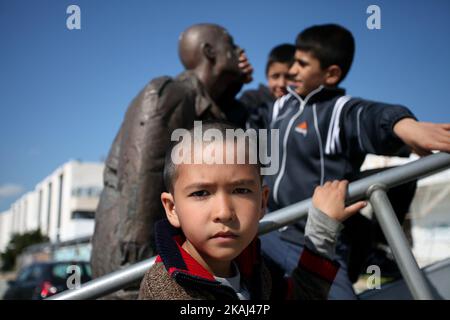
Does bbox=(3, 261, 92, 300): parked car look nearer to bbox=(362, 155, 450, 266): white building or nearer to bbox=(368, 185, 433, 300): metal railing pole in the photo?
bbox=(362, 155, 450, 266): white building

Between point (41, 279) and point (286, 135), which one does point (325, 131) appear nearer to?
point (286, 135)

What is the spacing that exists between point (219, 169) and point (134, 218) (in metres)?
1.04

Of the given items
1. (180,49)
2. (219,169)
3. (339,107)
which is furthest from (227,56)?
(219,169)

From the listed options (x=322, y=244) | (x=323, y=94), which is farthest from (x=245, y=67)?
(x=322, y=244)

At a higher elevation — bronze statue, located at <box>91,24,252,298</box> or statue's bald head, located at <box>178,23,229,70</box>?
statue's bald head, located at <box>178,23,229,70</box>

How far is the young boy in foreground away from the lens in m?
1.17

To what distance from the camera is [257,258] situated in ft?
4.55

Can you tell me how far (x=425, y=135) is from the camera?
151cm

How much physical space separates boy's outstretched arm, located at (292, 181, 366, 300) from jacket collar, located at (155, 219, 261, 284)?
15 cm

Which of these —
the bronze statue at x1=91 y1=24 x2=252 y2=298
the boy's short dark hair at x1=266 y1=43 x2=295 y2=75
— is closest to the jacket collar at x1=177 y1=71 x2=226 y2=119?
the bronze statue at x1=91 y1=24 x2=252 y2=298

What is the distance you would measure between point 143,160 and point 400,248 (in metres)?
1.21

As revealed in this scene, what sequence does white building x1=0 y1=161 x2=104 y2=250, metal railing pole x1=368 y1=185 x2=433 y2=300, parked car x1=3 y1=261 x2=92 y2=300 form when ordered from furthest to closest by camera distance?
1. white building x1=0 y1=161 x2=104 y2=250
2. parked car x1=3 y1=261 x2=92 y2=300
3. metal railing pole x1=368 y1=185 x2=433 y2=300

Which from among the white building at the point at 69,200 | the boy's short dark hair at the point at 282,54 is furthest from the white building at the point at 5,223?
the boy's short dark hair at the point at 282,54

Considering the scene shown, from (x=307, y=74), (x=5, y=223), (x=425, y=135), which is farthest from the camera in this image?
(x=5, y=223)
